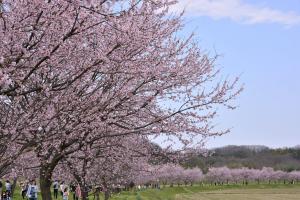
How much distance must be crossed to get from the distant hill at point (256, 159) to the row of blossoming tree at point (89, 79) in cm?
13270

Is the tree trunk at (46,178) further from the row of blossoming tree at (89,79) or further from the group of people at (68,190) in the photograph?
the group of people at (68,190)

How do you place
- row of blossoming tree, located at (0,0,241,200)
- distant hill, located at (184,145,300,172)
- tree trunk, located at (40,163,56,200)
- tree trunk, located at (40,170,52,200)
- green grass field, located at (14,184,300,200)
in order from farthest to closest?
distant hill, located at (184,145,300,172) < green grass field, located at (14,184,300,200) < tree trunk, located at (40,170,52,200) < tree trunk, located at (40,163,56,200) < row of blossoming tree, located at (0,0,241,200)

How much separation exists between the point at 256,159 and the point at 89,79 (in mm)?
166322

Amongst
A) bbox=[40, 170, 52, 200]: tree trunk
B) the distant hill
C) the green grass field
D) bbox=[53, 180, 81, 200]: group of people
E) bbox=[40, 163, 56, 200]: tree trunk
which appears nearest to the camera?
bbox=[40, 163, 56, 200]: tree trunk

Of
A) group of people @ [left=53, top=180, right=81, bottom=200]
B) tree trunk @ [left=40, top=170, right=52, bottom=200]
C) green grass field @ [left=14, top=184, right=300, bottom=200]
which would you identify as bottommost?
green grass field @ [left=14, top=184, right=300, bottom=200]

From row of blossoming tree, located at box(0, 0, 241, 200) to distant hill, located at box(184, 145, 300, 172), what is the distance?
132698 millimetres

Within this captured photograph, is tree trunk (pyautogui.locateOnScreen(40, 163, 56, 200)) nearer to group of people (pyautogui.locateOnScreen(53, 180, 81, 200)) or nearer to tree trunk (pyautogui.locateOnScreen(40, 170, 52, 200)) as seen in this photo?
tree trunk (pyautogui.locateOnScreen(40, 170, 52, 200))

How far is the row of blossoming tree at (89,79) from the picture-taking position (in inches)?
245

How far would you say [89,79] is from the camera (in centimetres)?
842

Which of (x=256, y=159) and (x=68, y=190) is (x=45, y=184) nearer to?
(x=68, y=190)

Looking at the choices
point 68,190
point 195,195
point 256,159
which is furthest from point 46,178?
→ point 256,159

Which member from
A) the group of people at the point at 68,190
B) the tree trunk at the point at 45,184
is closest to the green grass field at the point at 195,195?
the group of people at the point at 68,190

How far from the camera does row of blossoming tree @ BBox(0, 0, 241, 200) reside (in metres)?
6.21

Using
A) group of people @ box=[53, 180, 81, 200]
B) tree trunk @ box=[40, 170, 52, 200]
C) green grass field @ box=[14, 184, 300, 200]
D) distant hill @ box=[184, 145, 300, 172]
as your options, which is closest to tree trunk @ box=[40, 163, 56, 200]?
tree trunk @ box=[40, 170, 52, 200]
